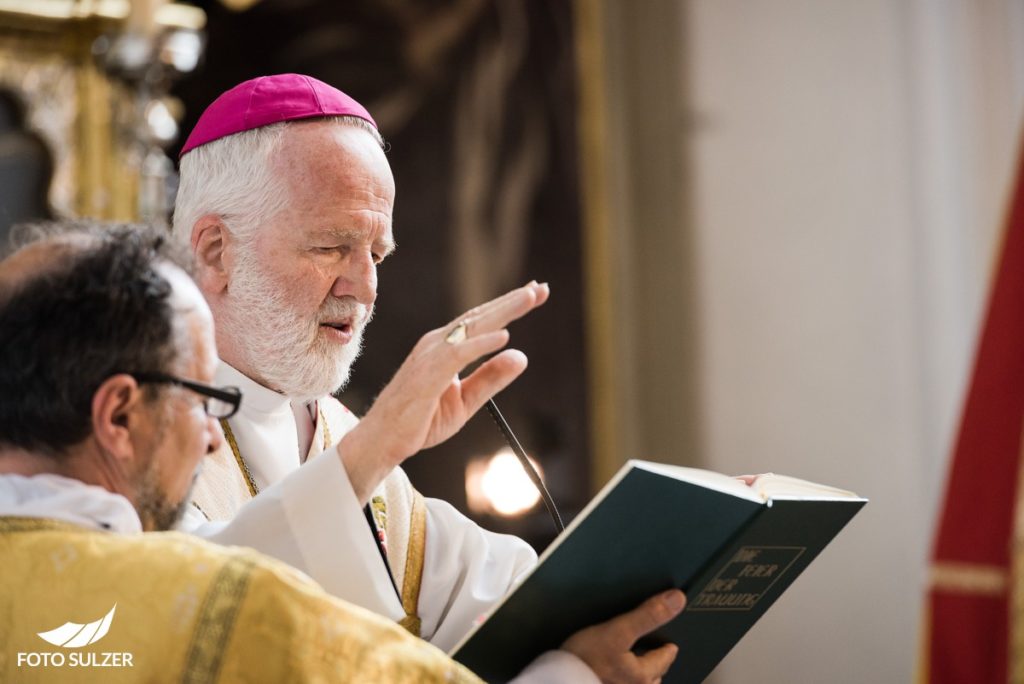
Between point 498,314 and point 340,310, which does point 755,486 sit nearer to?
point 498,314

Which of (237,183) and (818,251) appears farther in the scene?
(818,251)

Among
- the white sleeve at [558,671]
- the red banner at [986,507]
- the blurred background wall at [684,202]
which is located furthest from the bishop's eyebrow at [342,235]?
the blurred background wall at [684,202]

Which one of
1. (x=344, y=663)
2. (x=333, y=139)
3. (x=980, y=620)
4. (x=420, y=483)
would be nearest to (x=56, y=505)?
(x=344, y=663)

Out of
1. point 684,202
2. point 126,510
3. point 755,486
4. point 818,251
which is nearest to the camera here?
point 126,510

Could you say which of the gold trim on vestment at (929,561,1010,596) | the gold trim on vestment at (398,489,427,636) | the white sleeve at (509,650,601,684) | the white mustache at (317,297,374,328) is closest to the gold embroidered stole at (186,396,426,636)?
the gold trim on vestment at (398,489,427,636)

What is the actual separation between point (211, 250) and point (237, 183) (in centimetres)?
16

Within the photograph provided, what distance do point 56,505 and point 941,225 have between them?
4374 mm

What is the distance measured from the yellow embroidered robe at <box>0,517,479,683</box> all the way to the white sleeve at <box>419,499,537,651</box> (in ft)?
→ 3.47

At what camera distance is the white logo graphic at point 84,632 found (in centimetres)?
172

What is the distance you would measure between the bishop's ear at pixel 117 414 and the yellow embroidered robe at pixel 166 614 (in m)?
0.13

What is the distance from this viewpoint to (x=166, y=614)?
1711 mm

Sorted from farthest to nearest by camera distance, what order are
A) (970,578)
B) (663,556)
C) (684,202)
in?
(684,202), (970,578), (663,556)

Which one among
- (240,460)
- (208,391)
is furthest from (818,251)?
(208,391)

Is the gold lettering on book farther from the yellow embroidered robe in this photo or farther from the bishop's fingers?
the yellow embroidered robe
